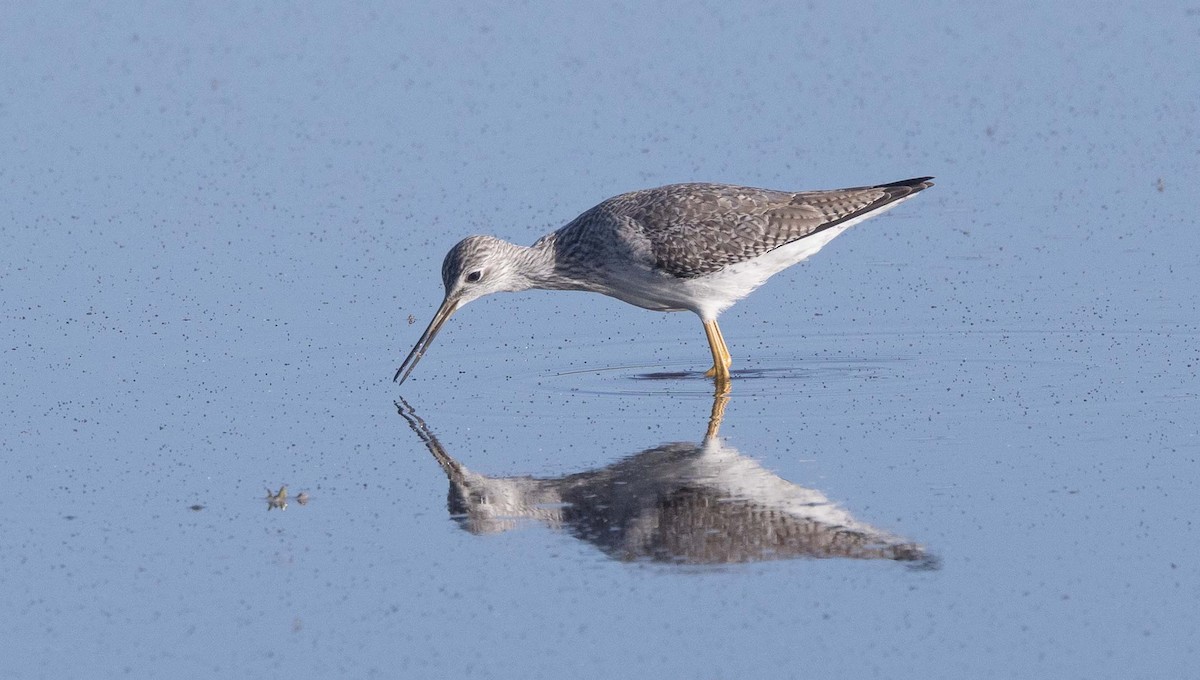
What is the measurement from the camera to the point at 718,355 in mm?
12523

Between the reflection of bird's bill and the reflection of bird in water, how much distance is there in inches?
65.3

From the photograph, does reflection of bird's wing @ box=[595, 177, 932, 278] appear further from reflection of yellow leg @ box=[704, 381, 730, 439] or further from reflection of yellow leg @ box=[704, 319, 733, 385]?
reflection of yellow leg @ box=[704, 381, 730, 439]

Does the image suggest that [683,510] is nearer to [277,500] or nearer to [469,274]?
[277,500]

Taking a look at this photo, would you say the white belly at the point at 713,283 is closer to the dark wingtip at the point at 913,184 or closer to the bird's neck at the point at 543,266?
the dark wingtip at the point at 913,184

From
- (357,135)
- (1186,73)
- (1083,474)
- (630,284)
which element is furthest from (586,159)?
(1083,474)

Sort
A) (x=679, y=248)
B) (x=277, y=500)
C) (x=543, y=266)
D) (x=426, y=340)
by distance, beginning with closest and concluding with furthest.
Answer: (x=277, y=500), (x=426, y=340), (x=679, y=248), (x=543, y=266)

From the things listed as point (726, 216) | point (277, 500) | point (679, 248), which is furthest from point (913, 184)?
point (277, 500)

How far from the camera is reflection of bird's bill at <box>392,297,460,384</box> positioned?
12.0 meters

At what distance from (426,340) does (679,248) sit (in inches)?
78.8

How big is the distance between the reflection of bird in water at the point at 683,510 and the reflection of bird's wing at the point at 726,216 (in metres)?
2.56

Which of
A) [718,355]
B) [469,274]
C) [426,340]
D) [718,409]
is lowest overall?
[718,409]

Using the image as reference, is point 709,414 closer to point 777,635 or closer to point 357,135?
point 777,635

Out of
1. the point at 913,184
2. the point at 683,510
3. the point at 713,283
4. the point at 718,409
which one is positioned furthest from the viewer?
the point at 913,184

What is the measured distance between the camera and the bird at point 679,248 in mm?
12680
